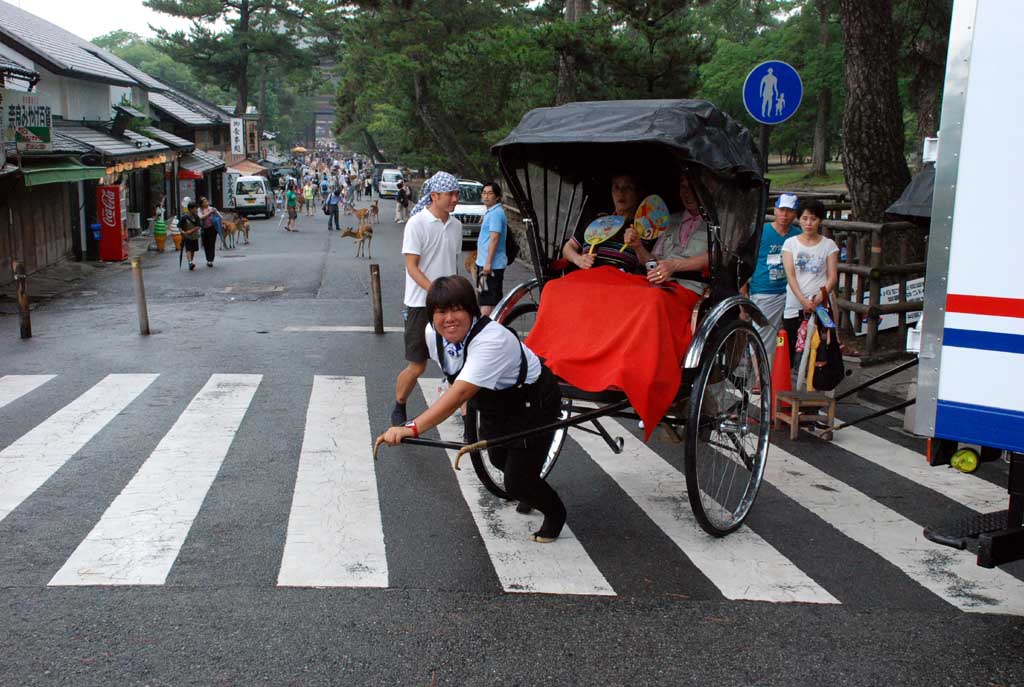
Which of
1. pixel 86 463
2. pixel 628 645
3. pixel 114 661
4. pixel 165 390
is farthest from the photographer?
pixel 165 390

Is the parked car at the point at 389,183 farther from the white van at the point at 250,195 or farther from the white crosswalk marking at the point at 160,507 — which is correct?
the white crosswalk marking at the point at 160,507

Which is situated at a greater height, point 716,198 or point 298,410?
point 716,198

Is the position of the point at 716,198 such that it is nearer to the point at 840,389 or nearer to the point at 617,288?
the point at 617,288

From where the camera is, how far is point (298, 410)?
841 cm

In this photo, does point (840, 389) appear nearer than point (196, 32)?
Yes

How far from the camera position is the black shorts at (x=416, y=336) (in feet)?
24.3

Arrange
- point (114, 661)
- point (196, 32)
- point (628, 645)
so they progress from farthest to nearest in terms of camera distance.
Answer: point (196, 32) → point (628, 645) → point (114, 661)

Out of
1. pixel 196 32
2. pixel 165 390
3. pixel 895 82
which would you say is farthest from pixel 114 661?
pixel 196 32

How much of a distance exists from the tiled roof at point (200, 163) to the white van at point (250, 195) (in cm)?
131

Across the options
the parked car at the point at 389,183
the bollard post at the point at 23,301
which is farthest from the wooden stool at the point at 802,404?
the parked car at the point at 389,183

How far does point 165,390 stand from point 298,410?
1.54 metres

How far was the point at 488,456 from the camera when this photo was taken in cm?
577

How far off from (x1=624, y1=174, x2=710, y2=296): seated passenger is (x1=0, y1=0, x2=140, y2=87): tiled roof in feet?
73.5

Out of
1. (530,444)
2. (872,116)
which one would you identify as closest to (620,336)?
(530,444)
